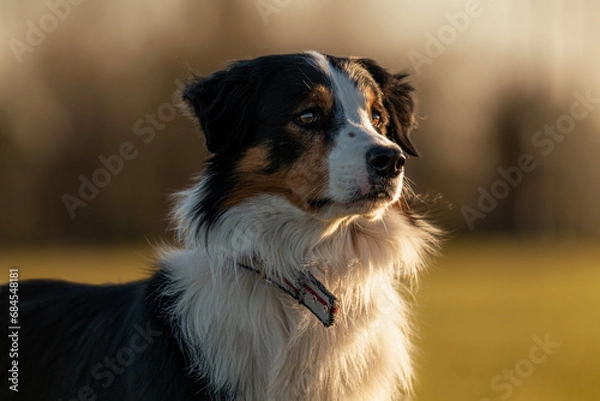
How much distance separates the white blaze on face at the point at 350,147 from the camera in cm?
439

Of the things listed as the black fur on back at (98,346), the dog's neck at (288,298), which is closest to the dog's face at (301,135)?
the dog's neck at (288,298)

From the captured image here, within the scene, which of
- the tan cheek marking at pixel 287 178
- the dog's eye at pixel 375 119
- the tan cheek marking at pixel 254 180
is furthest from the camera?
the dog's eye at pixel 375 119

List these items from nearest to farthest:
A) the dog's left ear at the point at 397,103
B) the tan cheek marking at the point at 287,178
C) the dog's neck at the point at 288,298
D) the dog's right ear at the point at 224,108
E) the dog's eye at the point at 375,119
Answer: the dog's neck at the point at 288,298, the tan cheek marking at the point at 287,178, the dog's right ear at the point at 224,108, the dog's eye at the point at 375,119, the dog's left ear at the point at 397,103

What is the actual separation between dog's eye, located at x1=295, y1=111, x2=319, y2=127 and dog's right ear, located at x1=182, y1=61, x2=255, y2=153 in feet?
1.04

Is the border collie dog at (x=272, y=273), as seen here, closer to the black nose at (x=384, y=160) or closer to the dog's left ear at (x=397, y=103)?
the black nose at (x=384, y=160)

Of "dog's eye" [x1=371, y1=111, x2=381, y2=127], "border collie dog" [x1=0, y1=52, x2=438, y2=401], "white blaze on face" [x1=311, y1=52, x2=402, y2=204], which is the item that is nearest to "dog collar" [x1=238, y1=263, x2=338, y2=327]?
"border collie dog" [x1=0, y1=52, x2=438, y2=401]

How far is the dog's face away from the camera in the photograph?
14.5ft

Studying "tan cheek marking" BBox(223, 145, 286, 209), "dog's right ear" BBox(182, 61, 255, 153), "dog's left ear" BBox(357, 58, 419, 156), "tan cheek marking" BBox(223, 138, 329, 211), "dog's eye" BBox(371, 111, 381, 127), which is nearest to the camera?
"tan cheek marking" BBox(223, 138, 329, 211)

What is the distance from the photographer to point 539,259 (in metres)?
23.3

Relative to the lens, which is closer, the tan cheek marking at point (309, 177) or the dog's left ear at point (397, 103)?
the tan cheek marking at point (309, 177)

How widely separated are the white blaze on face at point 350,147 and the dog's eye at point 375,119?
180 mm

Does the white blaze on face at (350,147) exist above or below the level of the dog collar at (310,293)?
above

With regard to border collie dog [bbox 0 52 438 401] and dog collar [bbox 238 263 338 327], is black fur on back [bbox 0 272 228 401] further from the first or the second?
dog collar [bbox 238 263 338 327]

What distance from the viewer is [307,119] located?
471 centimetres
